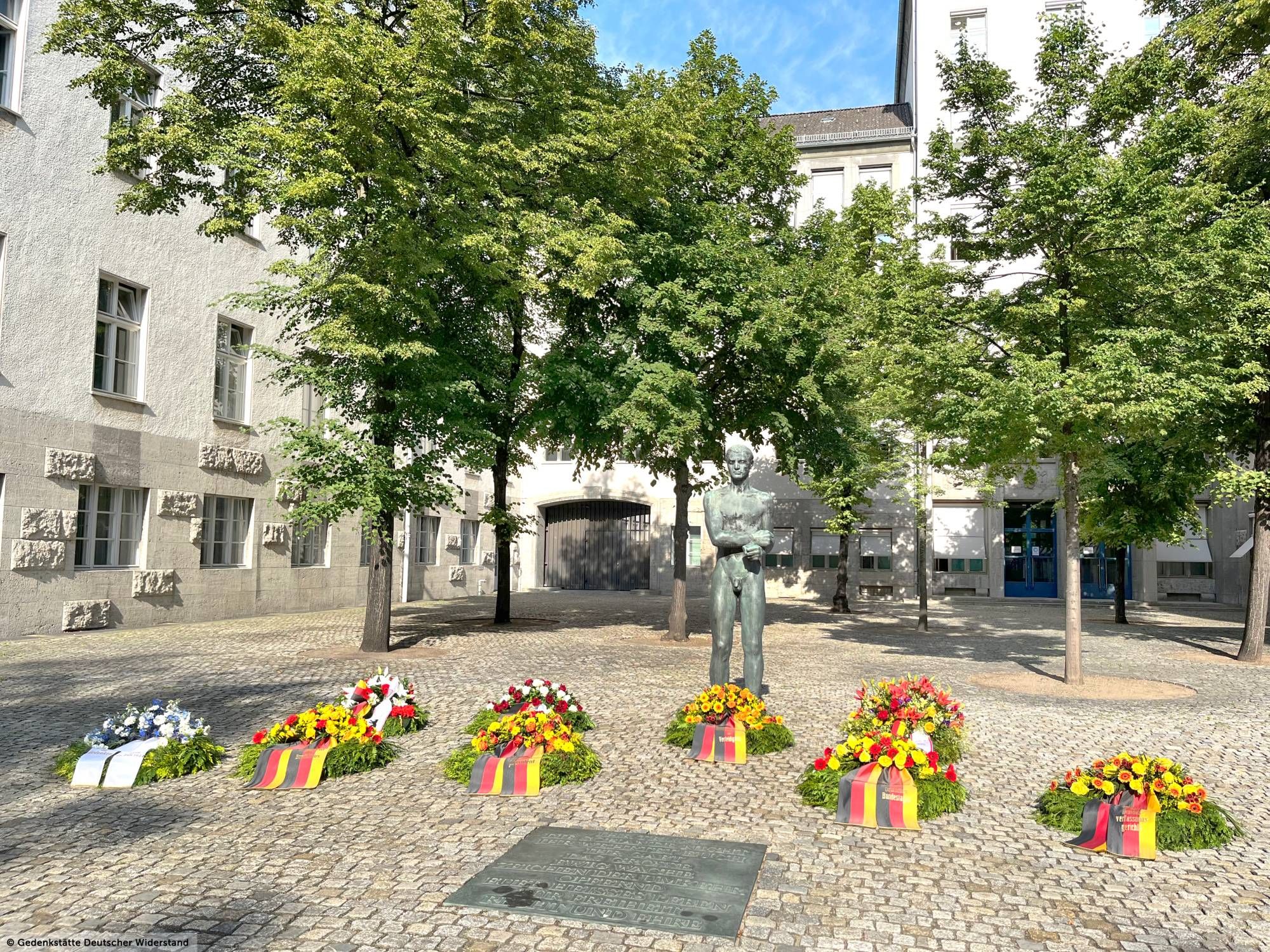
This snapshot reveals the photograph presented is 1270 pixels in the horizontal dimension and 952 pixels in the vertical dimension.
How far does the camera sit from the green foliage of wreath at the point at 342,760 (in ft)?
23.7

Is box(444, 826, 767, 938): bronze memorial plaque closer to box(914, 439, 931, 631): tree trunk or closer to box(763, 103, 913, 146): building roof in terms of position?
box(914, 439, 931, 631): tree trunk

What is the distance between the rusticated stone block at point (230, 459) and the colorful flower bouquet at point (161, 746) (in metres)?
13.0

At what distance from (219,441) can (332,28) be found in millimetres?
11290

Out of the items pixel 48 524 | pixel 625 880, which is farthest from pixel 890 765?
pixel 48 524

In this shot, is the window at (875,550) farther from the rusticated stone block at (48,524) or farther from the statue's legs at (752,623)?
the statue's legs at (752,623)

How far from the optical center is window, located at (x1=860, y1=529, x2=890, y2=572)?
110 feet

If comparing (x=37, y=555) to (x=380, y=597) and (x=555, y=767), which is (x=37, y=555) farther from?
(x=555, y=767)

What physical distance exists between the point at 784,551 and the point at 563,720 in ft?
86.9

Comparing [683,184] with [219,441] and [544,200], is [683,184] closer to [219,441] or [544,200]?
[544,200]

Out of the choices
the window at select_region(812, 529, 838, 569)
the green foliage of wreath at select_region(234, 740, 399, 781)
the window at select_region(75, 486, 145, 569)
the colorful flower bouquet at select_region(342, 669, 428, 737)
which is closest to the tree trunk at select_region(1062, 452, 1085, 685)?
the colorful flower bouquet at select_region(342, 669, 428, 737)

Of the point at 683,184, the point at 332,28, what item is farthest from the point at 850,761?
the point at 683,184

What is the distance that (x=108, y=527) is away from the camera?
1750 cm

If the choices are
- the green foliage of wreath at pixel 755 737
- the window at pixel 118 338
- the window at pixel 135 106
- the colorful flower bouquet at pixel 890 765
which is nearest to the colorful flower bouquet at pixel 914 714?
the colorful flower bouquet at pixel 890 765

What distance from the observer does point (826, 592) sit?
3356cm
